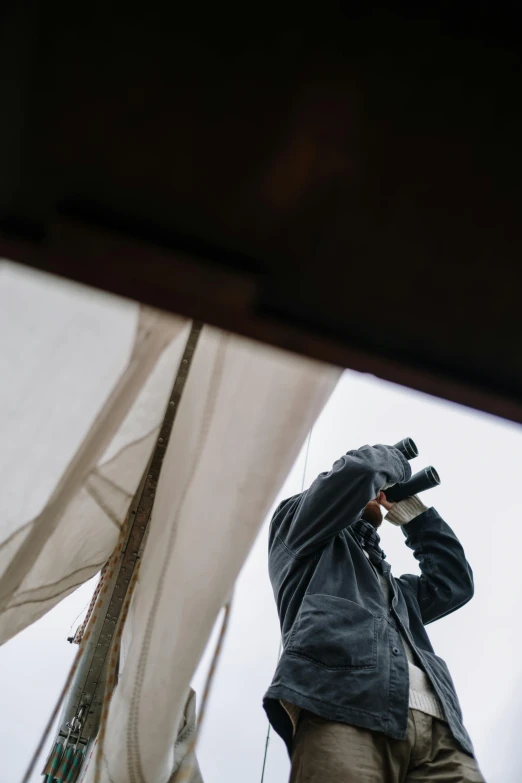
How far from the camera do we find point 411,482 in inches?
74.4

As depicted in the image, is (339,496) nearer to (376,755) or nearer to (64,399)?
(376,755)

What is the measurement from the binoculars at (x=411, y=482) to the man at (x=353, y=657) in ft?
0.29

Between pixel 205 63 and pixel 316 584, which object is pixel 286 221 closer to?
pixel 205 63

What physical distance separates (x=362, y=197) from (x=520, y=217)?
0.13 m

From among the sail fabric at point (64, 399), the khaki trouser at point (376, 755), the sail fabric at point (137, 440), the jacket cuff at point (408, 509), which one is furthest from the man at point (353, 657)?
the sail fabric at point (64, 399)

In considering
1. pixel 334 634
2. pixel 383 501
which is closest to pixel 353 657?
pixel 334 634

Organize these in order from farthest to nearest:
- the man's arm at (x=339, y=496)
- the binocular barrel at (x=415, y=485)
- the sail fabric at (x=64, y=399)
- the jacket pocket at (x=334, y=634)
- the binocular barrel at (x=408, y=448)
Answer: the binocular barrel at (x=415, y=485)
the binocular barrel at (x=408, y=448)
the man's arm at (x=339, y=496)
the jacket pocket at (x=334, y=634)
the sail fabric at (x=64, y=399)

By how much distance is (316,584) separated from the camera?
4.81 feet

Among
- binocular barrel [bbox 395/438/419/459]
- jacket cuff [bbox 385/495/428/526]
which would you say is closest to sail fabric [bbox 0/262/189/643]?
binocular barrel [bbox 395/438/419/459]

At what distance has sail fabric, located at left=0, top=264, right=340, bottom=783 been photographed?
0.71 metres

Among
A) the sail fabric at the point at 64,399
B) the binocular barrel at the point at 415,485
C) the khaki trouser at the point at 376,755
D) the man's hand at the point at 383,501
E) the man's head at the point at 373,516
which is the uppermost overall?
the binocular barrel at the point at 415,485

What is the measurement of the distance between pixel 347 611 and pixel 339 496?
27cm

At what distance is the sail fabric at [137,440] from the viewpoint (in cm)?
71

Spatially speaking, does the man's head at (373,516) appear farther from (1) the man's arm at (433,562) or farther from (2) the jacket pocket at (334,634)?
(2) the jacket pocket at (334,634)
